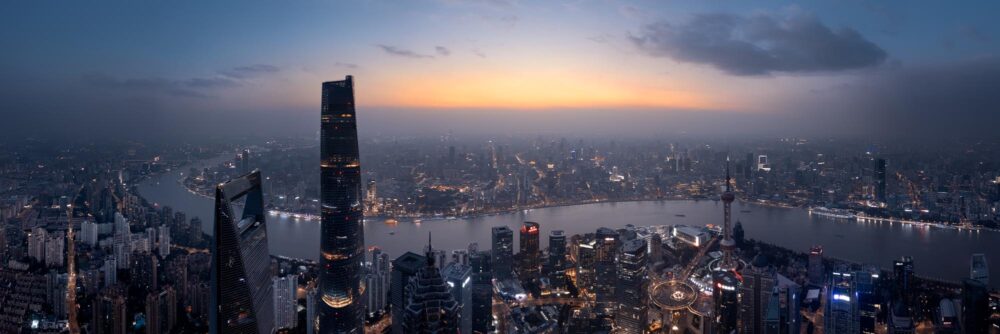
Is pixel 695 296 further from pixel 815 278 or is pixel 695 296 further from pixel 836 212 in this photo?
pixel 836 212

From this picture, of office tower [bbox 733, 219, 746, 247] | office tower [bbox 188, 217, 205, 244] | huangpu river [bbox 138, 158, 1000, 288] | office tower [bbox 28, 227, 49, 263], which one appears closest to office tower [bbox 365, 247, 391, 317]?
huangpu river [bbox 138, 158, 1000, 288]

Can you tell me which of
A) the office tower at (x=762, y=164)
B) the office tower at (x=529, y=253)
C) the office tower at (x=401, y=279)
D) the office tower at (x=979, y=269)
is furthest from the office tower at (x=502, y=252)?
the office tower at (x=762, y=164)

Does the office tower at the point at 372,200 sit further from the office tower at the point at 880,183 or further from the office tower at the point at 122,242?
the office tower at the point at 880,183

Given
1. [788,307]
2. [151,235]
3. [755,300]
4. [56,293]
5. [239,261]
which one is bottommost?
[788,307]

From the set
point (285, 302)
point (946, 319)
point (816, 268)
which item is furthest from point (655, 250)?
point (285, 302)

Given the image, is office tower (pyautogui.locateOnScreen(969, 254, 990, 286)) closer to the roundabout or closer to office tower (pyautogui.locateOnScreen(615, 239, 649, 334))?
the roundabout

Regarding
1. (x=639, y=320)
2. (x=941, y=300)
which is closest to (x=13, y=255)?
(x=639, y=320)

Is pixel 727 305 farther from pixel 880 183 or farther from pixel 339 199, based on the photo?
pixel 880 183
